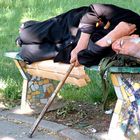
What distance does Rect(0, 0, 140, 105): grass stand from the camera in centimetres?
532

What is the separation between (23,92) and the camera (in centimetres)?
504

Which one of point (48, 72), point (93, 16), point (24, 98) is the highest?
point (93, 16)

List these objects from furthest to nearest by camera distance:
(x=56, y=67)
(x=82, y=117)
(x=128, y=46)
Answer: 1. (x=82, y=117)
2. (x=56, y=67)
3. (x=128, y=46)

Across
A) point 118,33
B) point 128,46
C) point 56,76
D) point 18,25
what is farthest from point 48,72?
point 18,25

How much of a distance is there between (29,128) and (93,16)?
1.16 metres

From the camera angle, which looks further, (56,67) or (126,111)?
(56,67)

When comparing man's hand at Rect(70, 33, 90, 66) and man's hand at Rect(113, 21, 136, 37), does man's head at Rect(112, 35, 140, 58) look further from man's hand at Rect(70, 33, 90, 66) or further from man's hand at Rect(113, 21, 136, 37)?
man's hand at Rect(70, 33, 90, 66)

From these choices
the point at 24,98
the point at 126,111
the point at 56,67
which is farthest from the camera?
the point at 24,98

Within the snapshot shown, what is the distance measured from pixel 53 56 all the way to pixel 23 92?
0.62 meters

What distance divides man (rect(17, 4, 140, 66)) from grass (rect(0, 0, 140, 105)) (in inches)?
29.4

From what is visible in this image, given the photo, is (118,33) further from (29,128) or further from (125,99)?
(29,128)

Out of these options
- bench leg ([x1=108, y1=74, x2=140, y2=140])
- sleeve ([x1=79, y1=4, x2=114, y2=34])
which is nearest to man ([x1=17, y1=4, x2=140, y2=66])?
sleeve ([x1=79, y1=4, x2=114, y2=34])

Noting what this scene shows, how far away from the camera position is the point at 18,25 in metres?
8.66

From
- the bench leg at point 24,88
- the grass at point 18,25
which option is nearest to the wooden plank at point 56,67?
the bench leg at point 24,88
